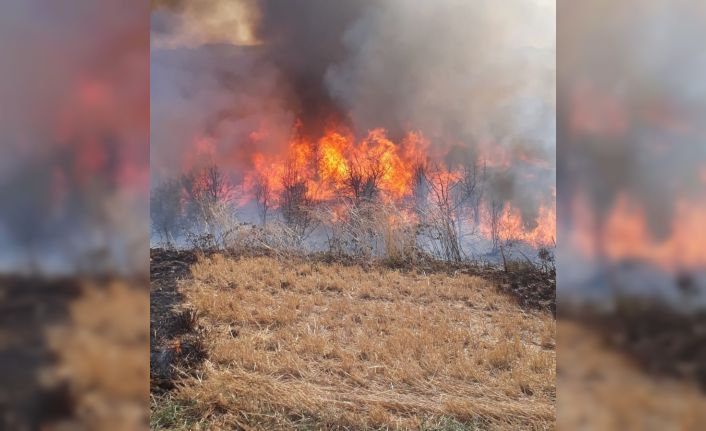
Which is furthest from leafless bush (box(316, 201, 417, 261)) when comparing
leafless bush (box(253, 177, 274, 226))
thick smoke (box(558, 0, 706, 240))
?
thick smoke (box(558, 0, 706, 240))

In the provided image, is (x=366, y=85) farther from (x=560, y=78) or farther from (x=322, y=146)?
(x=560, y=78)

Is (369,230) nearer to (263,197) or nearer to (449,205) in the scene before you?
(449,205)

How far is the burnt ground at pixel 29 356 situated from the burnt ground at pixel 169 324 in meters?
1.17

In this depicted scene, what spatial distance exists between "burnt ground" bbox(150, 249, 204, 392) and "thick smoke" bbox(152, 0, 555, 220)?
1.83 feet

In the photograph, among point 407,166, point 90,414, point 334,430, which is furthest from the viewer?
point 407,166

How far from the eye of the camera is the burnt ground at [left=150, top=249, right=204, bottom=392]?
2832 millimetres

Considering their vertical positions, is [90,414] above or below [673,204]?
below

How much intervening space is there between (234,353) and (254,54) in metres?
1.77

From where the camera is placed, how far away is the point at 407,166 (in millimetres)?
2957

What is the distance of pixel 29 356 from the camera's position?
1632 millimetres

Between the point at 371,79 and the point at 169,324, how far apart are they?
6.14 feet

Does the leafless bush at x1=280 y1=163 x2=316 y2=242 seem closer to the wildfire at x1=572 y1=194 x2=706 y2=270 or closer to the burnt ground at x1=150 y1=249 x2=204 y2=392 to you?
the burnt ground at x1=150 y1=249 x2=204 y2=392

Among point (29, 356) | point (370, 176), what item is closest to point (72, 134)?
point (29, 356)

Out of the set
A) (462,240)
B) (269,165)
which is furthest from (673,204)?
(269,165)
